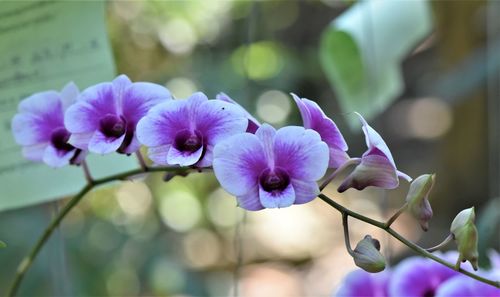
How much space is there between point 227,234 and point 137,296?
38cm

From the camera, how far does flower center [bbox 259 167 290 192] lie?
11.3 inches

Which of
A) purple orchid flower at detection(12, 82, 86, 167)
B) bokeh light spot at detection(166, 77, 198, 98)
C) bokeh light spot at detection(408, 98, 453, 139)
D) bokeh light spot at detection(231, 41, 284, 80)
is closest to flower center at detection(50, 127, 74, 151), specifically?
purple orchid flower at detection(12, 82, 86, 167)

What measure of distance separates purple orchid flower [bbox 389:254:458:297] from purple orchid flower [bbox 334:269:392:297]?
0.02 metres

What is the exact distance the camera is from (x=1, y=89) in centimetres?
43

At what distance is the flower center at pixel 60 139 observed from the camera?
352 millimetres

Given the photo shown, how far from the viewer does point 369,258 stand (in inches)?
11.6

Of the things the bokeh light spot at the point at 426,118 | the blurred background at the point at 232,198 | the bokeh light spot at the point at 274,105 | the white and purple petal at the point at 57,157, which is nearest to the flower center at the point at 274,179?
the white and purple petal at the point at 57,157

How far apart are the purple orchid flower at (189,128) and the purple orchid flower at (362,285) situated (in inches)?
7.2

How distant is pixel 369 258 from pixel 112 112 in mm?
140

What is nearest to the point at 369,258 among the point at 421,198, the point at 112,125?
the point at 421,198

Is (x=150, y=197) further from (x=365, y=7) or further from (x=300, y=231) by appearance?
(x=365, y=7)

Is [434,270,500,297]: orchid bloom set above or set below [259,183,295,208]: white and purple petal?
below

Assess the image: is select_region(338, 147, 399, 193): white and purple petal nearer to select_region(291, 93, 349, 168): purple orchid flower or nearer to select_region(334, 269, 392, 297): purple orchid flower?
select_region(291, 93, 349, 168): purple orchid flower

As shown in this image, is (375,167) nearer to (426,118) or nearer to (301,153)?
(301,153)
